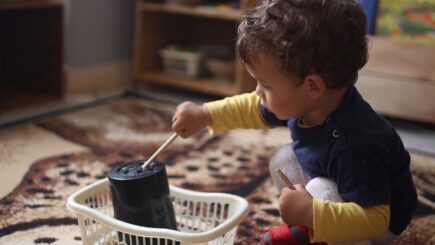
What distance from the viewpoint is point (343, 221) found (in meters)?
0.66

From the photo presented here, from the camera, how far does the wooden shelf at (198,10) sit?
5.98 feet

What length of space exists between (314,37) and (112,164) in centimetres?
75

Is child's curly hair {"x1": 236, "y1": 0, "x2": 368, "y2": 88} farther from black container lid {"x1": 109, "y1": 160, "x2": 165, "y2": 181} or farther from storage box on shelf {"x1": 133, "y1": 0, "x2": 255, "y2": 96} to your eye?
storage box on shelf {"x1": 133, "y1": 0, "x2": 255, "y2": 96}

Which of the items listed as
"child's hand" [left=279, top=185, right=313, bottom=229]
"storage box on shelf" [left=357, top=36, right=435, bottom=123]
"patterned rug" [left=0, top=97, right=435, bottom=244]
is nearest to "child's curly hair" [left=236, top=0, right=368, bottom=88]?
"child's hand" [left=279, top=185, right=313, bottom=229]

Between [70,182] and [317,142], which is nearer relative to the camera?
[317,142]

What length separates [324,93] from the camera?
724mm

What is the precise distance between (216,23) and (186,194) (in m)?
1.39

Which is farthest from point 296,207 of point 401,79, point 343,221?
point 401,79

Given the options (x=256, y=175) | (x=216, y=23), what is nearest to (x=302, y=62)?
(x=256, y=175)

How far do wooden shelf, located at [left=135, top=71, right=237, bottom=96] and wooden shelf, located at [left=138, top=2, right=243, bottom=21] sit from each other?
0.24m

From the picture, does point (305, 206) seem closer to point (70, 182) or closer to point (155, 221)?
point (155, 221)

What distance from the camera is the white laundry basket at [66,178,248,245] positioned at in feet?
2.35

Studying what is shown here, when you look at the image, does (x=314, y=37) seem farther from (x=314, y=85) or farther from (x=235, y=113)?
(x=235, y=113)

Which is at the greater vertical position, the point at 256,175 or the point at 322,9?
the point at 322,9
